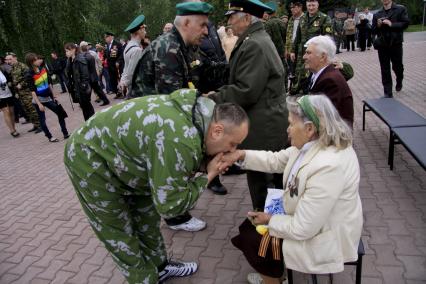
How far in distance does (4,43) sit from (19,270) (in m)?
12.5

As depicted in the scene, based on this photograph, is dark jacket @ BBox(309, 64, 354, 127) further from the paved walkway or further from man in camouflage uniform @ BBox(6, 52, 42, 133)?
man in camouflage uniform @ BBox(6, 52, 42, 133)

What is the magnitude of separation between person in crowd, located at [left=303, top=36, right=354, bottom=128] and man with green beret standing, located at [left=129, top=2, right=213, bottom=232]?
1.07 meters

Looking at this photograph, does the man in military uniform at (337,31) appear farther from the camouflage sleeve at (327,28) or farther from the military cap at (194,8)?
the military cap at (194,8)

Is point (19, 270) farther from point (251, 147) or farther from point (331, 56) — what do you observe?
point (331, 56)

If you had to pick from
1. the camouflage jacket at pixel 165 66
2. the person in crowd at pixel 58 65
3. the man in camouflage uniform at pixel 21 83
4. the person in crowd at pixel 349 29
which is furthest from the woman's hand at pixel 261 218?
the person in crowd at pixel 349 29

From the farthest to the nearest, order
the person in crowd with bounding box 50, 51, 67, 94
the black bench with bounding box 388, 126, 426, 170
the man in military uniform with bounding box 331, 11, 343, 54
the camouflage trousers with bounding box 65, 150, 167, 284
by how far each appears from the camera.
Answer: the person in crowd with bounding box 50, 51, 67, 94 → the man in military uniform with bounding box 331, 11, 343, 54 → the black bench with bounding box 388, 126, 426, 170 → the camouflage trousers with bounding box 65, 150, 167, 284

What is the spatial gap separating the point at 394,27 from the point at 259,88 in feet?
18.0

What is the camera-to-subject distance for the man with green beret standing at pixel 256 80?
101 inches

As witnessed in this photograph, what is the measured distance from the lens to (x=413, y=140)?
3549mm

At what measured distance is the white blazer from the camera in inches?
74.0

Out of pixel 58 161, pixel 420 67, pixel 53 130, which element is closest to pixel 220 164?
pixel 58 161

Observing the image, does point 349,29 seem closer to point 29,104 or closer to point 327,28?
point 327,28

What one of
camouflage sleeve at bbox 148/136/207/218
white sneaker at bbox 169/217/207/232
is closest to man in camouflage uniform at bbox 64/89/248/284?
camouflage sleeve at bbox 148/136/207/218

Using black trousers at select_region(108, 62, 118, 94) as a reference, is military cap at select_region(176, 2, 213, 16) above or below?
above
